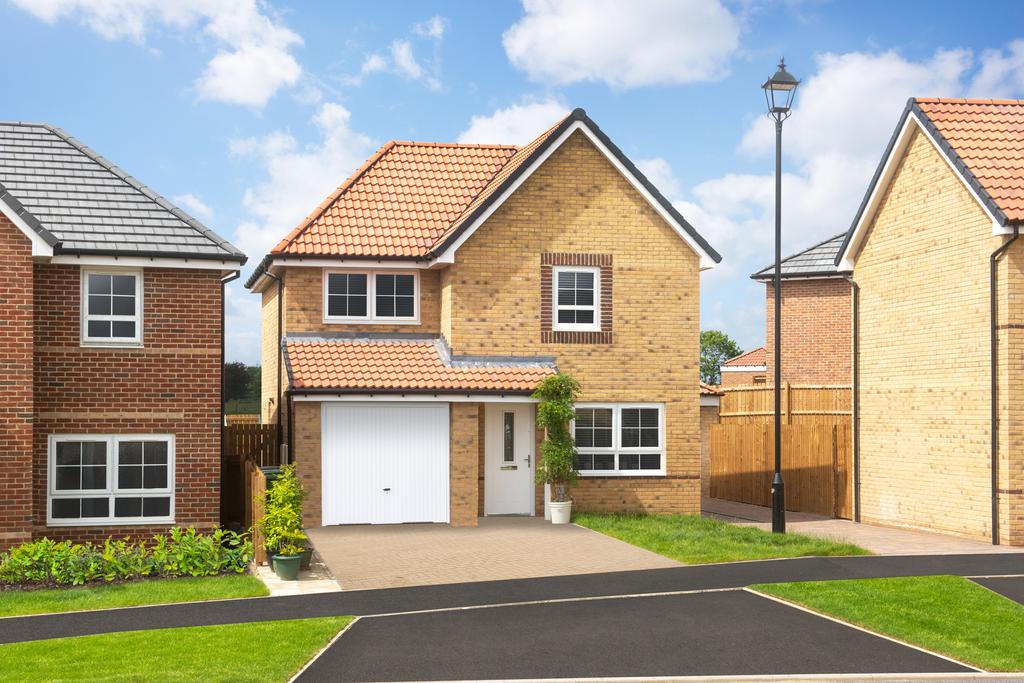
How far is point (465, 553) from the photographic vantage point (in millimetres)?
18797

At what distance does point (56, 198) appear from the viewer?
20.8 meters

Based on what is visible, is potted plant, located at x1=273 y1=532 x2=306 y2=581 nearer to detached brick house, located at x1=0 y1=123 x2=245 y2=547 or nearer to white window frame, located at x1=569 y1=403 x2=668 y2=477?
detached brick house, located at x1=0 y1=123 x2=245 y2=547

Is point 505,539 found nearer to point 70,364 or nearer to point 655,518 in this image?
point 655,518

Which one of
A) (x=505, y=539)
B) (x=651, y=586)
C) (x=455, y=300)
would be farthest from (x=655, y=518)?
(x=651, y=586)

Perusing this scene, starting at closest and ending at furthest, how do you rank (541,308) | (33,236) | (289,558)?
(289,558) → (33,236) → (541,308)

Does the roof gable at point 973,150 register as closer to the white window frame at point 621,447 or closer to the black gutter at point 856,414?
the black gutter at point 856,414

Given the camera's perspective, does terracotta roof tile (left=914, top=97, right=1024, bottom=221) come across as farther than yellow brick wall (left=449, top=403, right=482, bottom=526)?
No

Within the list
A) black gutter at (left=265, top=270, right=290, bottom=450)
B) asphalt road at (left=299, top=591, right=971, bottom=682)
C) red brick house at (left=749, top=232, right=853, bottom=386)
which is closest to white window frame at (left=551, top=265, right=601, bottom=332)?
black gutter at (left=265, top=270, right=290, bottom=450)

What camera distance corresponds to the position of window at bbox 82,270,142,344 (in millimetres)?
20219

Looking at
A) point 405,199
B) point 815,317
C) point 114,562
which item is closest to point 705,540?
point 114,562

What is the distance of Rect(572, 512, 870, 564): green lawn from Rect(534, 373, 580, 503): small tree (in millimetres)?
949

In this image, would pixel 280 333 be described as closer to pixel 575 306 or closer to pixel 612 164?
pixel 575 306

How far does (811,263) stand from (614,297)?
10932 mm

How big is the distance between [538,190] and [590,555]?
8.33m
